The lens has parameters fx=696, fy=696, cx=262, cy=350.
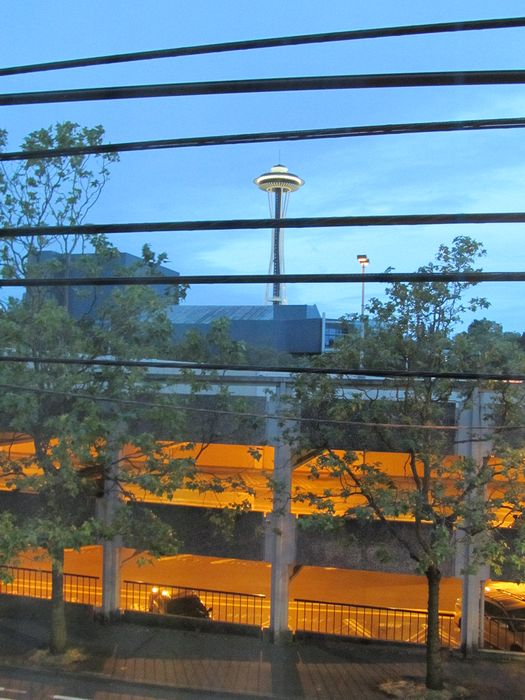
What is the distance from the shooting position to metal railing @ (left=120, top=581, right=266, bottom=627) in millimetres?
10078

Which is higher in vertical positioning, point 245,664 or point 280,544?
point 280,544

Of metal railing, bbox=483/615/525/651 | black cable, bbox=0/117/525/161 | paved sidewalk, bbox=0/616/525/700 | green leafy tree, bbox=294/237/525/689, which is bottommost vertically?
paved sidewalk, bbox=0/616/525/700

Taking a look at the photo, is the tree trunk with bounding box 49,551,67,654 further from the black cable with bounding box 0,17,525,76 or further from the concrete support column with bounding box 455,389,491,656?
the black cable with bounding box 0,17,525,76

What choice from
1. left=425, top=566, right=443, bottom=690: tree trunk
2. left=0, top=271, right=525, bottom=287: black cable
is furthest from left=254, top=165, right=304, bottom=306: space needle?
left=425, top=566, right=443, bottom=690: tree trunk

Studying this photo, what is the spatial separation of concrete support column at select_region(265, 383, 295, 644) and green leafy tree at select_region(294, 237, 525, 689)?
91cm

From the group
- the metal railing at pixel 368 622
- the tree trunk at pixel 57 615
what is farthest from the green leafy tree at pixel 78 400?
the metal railing at pixel 368 622

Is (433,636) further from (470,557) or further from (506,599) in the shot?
(506,599)

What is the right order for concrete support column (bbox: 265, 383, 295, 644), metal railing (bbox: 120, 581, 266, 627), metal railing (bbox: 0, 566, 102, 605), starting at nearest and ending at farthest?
1. concrete support column (bbox: 265, 383, 295, 644)
2. metal railing (bbox: 0, 566, 102, 605)
3. metal railing (bbox: 120, 581, 266, 627)

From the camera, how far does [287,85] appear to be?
119 inches

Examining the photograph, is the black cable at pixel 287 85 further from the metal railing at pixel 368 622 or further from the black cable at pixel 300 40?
the metal railing at pixel 368 622

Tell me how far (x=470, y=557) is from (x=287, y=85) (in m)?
7.08

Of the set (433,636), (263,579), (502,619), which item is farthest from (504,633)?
(263,579)

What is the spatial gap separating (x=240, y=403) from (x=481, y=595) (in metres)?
4.35

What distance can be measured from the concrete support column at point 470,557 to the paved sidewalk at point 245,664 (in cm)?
43
